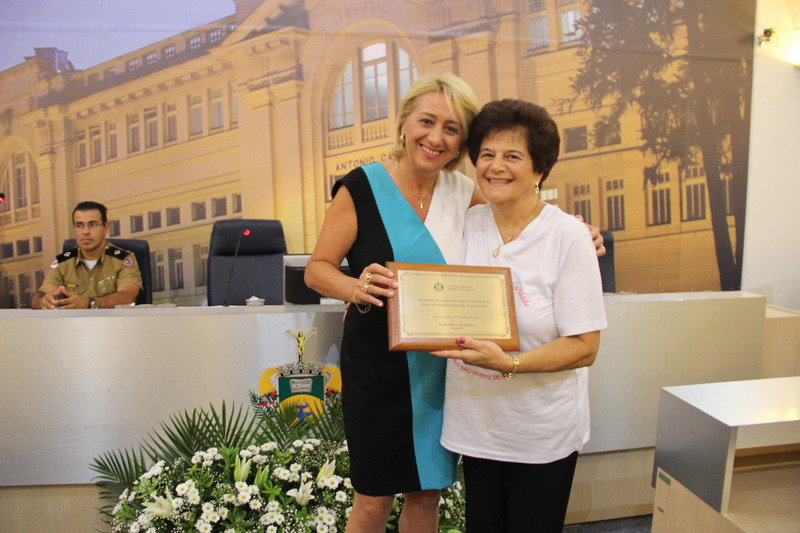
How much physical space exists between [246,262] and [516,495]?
2614mm

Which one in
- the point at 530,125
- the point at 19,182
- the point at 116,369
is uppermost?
the point at 19,182

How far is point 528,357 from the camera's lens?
108 cm

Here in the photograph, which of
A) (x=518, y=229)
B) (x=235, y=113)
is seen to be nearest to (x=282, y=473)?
(x=518, y=229)

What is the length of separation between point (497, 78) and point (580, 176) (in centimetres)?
99

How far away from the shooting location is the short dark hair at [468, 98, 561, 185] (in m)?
1.17

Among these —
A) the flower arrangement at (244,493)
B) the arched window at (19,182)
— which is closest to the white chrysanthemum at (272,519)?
the flower arrangement at (244,493)

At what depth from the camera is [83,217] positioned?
3162 millimetres

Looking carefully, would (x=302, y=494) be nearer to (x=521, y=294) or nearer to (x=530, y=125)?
(x=521, y=294)

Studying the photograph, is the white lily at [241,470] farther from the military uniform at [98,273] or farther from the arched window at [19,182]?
the arched window at [19,182]

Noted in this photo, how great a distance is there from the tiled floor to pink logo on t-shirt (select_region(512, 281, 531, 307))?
54.6 inches

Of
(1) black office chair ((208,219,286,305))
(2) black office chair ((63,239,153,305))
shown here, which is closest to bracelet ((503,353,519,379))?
(1) black office chair ((208,219,286,305))

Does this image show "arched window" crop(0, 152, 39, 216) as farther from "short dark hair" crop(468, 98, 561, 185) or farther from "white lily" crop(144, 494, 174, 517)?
"short dark hair" crop(468, 98, 561, 185)

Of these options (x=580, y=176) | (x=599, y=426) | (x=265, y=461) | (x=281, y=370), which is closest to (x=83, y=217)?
(x=281, y=370)

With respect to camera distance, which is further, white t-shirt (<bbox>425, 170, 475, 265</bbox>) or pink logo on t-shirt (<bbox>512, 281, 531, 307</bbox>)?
white t-shirt (<bbox>425, 170, 475, 265</bbox>)
